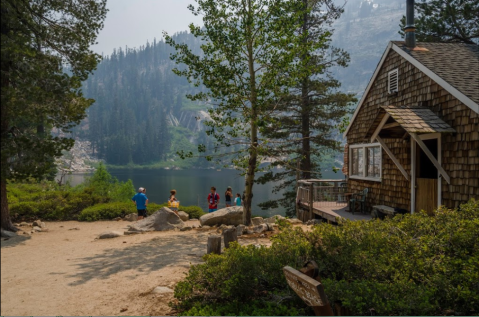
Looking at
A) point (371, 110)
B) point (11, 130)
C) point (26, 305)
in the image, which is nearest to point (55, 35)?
point (11, 130)

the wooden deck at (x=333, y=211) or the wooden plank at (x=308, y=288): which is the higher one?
the wooden plank at (x=308, y=288)

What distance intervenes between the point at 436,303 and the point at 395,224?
7.96 feet

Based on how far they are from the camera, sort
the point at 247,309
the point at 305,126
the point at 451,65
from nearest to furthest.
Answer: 1. the point at 247,309
2. the point at 451,65
3. the point at 305,126

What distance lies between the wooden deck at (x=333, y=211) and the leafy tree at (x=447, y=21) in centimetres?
956

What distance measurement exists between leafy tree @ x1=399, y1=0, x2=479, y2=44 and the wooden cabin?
23.7 feet

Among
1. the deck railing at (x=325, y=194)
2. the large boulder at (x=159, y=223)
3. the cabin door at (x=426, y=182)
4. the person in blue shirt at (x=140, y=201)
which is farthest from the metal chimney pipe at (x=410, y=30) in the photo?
the person in blue shirt at (x=140, y=201)

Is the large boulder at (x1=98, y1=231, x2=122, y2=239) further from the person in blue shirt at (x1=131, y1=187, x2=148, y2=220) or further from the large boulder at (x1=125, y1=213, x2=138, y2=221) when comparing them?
the large boulder at (x1=125, y1=213, x2=138, y2=221)

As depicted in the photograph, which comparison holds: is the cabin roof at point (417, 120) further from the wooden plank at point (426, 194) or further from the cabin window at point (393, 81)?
the cabin window at point (393, 81)

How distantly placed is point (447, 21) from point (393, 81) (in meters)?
9.28

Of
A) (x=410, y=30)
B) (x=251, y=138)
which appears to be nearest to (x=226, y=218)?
(x=251, y=138)

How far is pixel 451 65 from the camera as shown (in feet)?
37.0

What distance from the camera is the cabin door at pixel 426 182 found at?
1098 cm

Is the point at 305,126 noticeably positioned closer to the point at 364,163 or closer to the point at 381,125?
the point at 364,163

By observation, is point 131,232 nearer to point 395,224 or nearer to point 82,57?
point 395,224
